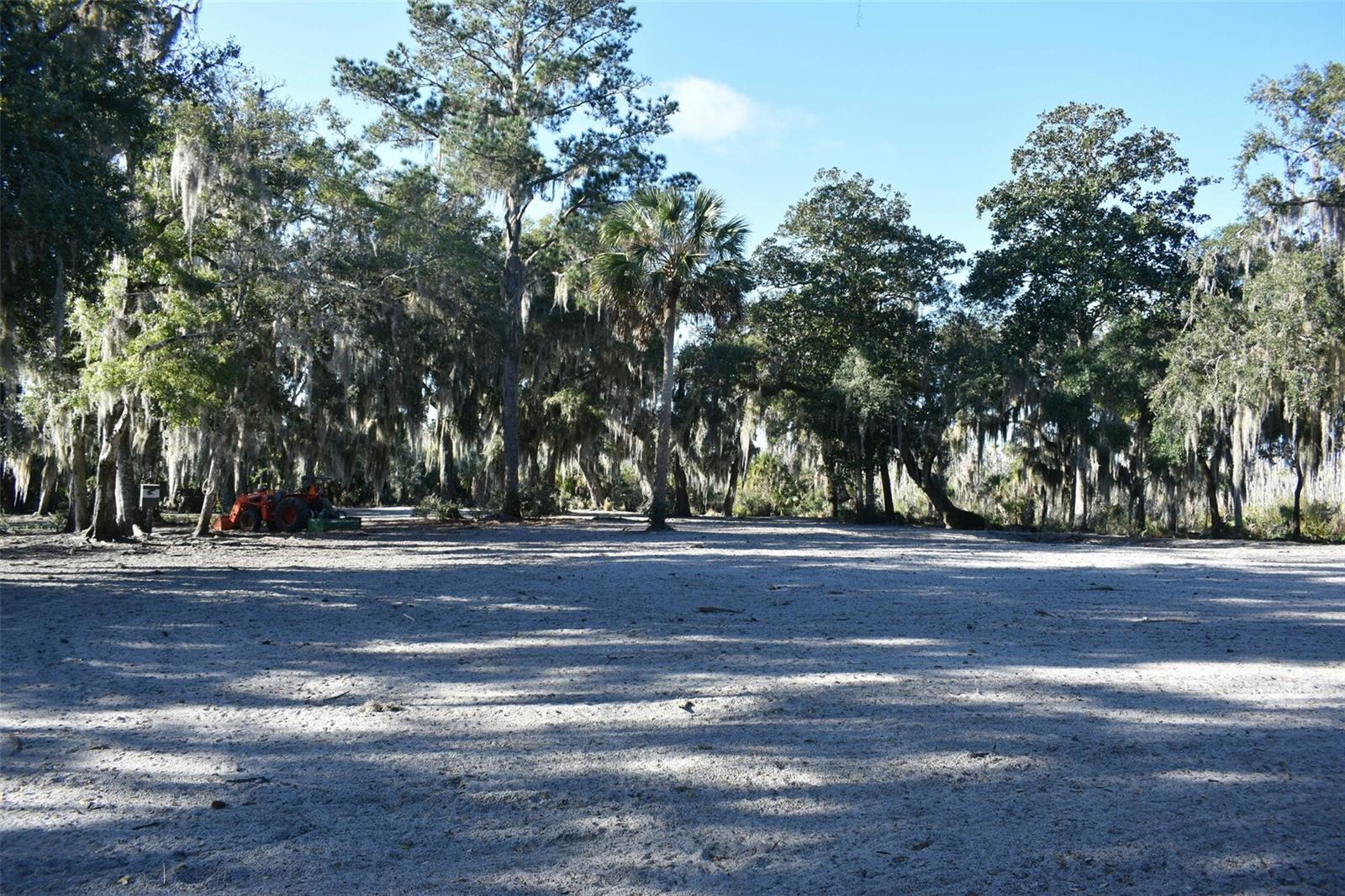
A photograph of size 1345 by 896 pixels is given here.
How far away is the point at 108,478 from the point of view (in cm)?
A: 1580

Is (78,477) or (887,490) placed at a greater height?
(78,477)

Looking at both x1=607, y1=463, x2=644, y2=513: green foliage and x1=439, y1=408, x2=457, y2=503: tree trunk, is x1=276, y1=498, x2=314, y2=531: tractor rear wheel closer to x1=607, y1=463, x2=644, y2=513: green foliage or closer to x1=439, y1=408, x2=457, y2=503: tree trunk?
x1=439, y1=408, x2=457, y2=503: tree trunk

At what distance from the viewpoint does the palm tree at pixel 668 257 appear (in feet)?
62.8

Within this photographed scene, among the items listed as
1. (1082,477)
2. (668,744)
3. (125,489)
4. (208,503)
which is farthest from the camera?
(1082,477)

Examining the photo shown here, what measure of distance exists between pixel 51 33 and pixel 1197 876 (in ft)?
40.2

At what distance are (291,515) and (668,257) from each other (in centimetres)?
989

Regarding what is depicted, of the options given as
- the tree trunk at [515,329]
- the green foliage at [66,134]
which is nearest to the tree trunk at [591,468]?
the tree trunk at [515,329]

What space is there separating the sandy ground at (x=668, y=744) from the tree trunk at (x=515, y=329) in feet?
46.9

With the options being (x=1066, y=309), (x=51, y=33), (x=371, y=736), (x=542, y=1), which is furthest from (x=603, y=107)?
(x=371, y=736)

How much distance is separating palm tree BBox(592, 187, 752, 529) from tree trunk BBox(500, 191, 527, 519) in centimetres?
408

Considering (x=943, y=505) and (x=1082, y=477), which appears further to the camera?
(x=943, y=505)

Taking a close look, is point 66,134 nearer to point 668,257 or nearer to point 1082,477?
point 668,257

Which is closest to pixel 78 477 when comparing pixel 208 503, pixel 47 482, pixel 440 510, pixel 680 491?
pixel 208 503

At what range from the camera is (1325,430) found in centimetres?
1962
